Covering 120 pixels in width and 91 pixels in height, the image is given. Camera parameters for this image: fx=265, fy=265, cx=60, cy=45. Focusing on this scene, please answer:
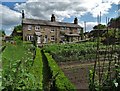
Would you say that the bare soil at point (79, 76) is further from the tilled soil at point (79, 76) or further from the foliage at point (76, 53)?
the foliage at point (76, 53)

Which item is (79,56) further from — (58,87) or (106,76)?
(106,76)

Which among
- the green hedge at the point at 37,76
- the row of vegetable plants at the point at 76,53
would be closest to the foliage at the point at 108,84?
the green hedge at the point at 37,76

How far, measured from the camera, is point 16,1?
1382 millimetres

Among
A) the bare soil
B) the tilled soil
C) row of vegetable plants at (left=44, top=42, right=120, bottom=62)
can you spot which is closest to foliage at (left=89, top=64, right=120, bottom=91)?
the bare soil

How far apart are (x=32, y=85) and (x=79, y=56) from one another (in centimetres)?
815

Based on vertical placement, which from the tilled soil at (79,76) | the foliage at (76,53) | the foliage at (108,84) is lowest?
the tilled soil at (79,76)

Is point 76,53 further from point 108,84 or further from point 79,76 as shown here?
point 108,84

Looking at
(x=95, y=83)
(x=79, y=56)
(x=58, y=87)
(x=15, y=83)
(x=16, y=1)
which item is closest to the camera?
(x=16, y=1)

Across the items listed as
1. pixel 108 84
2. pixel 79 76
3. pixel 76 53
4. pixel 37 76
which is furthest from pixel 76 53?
pixel 108 84

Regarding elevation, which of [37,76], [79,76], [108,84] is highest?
[108,84]

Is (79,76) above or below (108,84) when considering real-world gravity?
below

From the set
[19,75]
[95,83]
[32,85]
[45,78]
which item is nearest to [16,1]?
[19,75]

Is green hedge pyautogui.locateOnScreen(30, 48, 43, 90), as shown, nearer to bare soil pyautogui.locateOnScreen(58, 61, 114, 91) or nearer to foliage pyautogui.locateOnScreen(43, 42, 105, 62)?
bare soil pyautogui.locateOnScreen(58, 61, 114, 91)

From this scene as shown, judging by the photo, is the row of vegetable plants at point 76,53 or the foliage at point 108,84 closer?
the foliage at point 108,84
